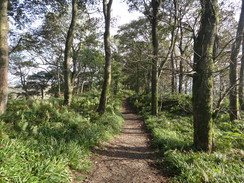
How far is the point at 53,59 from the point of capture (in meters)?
20.0

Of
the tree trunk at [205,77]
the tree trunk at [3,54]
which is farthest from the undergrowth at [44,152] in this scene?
the tree trunk at [205,77]

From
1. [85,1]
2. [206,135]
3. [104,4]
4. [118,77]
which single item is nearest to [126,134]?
[206,135]

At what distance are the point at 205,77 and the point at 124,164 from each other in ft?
10.9

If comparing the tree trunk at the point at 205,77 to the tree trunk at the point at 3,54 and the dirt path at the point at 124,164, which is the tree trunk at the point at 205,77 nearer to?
Result: the dirt path at the point at 124,164

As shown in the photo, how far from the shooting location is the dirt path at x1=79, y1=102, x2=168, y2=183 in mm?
3223

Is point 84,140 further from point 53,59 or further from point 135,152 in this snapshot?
point 53,59

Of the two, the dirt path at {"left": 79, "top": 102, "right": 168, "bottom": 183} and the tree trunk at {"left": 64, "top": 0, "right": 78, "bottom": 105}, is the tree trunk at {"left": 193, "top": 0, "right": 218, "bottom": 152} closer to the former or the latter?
the dirt path at {"left": 79, "top": 102, "right": 168, "bottom": 183}

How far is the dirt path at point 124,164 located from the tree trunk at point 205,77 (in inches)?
66.0

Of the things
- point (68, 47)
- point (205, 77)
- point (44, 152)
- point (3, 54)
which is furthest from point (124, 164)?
point (68, 47)

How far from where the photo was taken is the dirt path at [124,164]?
3.22 meters

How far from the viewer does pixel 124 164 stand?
3.87 meters

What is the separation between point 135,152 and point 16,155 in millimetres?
3365

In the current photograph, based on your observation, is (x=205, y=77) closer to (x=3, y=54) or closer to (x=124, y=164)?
(x=124, y=164)

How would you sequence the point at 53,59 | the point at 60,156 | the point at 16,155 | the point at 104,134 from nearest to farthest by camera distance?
the point at 16,155 < the point at 60,156 < the point at 104,134 < the point at 53,59
